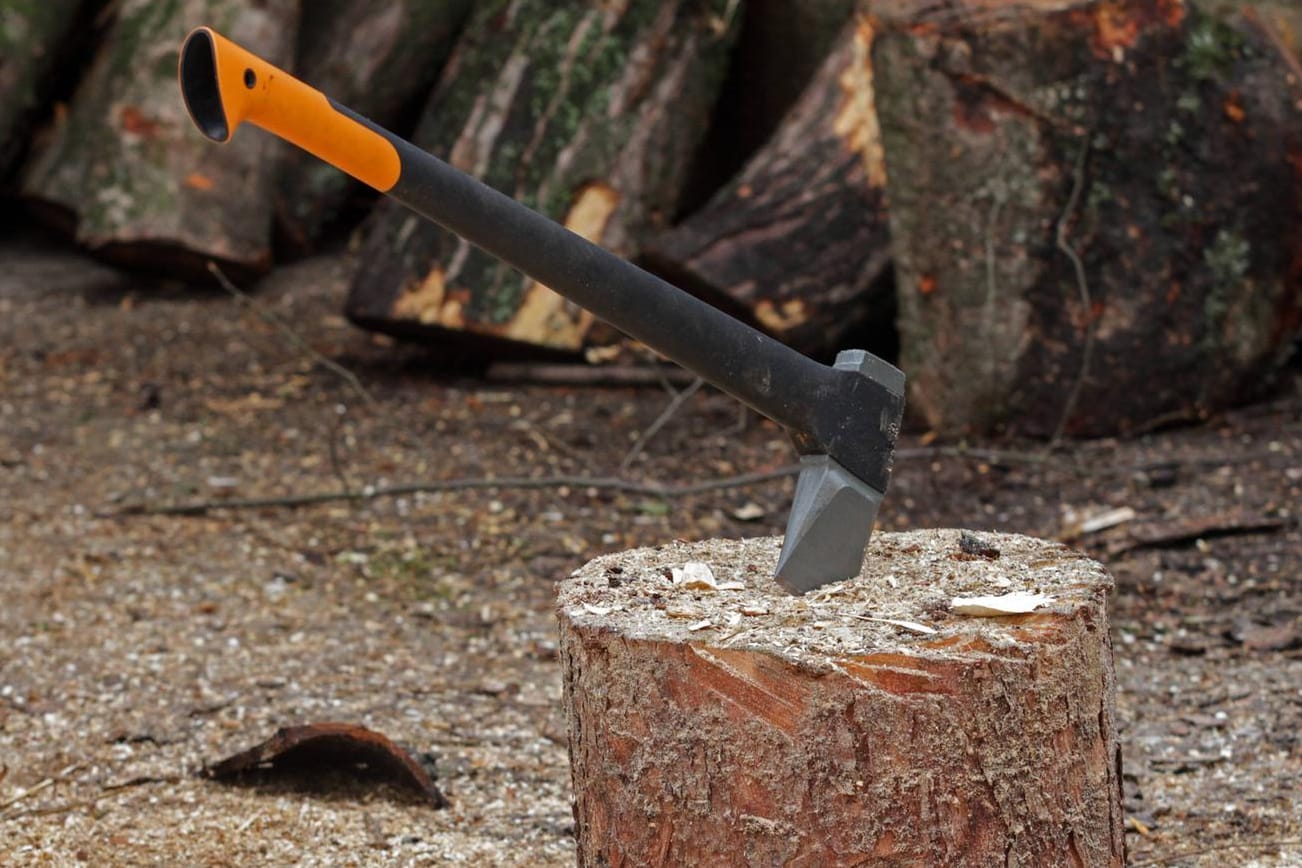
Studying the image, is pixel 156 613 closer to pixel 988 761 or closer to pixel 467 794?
pixel 467 794

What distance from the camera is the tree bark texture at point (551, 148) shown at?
4703mm

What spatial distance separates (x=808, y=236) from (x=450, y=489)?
56.4 inches

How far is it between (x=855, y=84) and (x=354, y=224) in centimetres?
255

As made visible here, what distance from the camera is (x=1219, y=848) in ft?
7.72

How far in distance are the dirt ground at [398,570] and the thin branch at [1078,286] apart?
0.12 meters

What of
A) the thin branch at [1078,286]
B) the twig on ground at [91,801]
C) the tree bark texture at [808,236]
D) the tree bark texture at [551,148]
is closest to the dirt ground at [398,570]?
the twig on ground at [91,801]

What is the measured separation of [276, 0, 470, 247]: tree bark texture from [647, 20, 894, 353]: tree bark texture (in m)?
1.77

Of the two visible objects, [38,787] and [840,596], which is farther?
[38,787]

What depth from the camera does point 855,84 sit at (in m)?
4.70

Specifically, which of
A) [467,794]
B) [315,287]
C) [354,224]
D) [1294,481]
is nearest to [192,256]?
[315,287]

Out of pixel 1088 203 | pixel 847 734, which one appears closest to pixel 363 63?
pixel 1088 203

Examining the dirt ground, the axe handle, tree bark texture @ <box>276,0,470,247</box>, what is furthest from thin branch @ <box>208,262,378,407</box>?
the axe handle

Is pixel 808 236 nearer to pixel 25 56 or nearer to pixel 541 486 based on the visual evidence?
pixel 541 486

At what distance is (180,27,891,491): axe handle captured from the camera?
156cm
